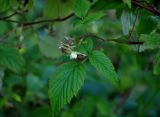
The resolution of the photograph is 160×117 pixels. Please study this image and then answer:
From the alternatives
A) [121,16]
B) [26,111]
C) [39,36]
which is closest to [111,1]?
[121,16]

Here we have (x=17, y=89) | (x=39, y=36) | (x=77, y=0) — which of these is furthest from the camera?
(x=17, y=89)

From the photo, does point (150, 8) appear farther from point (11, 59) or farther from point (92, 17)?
point (11, 59)

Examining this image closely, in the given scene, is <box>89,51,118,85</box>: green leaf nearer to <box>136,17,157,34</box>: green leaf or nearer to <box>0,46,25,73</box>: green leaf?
<box>136,17,157,34</box>: green leaf

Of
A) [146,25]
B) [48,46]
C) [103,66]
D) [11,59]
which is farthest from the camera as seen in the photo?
[48,46]

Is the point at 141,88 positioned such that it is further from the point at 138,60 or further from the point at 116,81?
the point at 116,81

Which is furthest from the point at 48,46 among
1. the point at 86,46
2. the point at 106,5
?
the point at 86,46

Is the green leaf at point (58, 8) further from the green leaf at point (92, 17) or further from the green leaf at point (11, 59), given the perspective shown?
the green leaf at point (92, 17)

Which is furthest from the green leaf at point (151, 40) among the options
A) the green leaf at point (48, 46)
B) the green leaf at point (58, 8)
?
the green leaf at point (48, 46)
